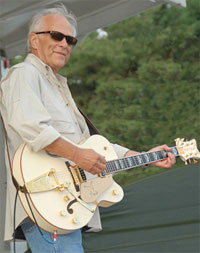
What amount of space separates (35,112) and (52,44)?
18.9 inches

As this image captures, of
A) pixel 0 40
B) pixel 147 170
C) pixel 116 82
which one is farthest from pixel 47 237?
pixel 116 82

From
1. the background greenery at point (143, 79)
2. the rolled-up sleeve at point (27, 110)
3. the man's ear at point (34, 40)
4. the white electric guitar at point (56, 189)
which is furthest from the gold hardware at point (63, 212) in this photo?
the background greenery at point (143, 79)

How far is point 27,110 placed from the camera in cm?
200

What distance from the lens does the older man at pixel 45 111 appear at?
199 centimetres

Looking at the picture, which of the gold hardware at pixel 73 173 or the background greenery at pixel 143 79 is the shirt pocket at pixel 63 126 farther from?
the background greenery at pixel 143 79

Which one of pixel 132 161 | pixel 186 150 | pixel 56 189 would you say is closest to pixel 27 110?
pixel 56 189

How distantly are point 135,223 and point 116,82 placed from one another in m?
6.21

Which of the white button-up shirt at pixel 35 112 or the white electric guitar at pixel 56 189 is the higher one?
the white button-up shirt at pixel 35 112

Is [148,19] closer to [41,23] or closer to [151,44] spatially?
[151,44]

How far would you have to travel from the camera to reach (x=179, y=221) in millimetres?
3398

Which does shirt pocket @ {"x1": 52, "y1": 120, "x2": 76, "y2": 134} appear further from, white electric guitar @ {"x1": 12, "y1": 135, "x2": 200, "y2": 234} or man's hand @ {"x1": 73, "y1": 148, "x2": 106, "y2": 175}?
man's hand @ {"x1": 73, "y1": 148, "x2": 106, "y2": 175}

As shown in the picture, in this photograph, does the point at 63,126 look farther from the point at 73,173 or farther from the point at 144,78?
the point at 144,78

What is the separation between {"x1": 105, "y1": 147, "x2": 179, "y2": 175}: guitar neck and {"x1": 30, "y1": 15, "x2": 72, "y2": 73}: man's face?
563 mm

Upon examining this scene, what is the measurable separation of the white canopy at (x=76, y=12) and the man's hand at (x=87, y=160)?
3.81 ft
